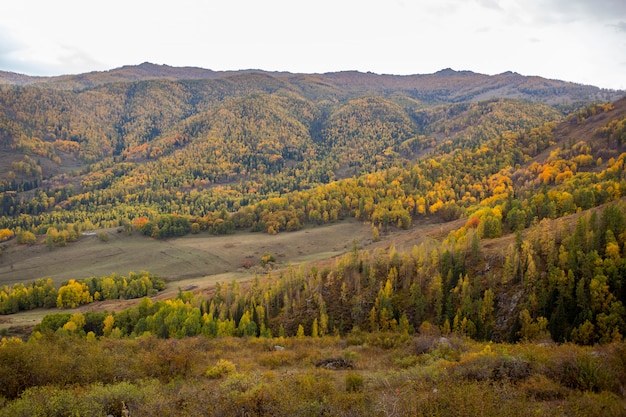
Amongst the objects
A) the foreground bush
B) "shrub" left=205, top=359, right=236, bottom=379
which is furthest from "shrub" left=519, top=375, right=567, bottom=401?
"shrub" left=205, top=359, right=236, bottom=379

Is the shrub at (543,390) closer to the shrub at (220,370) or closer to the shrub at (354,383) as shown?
the shrub at (354,383)

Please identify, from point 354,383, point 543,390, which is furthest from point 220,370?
point 543,390

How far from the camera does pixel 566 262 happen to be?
213 ft

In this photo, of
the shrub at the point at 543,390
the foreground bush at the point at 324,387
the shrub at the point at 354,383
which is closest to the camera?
the foreground bush at the point at 324,387

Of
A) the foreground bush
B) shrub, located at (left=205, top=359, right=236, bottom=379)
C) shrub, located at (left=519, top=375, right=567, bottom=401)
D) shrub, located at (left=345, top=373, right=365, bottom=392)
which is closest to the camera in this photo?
the foreground bush

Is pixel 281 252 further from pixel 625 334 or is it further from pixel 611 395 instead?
pixel 611 395

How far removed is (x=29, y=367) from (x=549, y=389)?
4181cm

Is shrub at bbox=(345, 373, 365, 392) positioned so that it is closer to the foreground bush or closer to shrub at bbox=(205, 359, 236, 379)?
the foreground bush

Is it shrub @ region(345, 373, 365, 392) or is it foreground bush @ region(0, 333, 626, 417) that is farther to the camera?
shrub @ region(345, 373, 365, 392)

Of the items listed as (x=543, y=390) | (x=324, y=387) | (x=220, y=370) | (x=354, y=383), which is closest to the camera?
(x=543, y=390)

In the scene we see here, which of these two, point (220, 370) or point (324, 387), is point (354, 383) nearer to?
point (324, 387)

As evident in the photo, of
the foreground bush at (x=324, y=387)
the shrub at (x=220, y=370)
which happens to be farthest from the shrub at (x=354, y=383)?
the shrub at (x=220, y=370)

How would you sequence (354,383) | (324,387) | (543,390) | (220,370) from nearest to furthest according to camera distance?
(543,390) → (324,387) → (354,383) → (220,370)

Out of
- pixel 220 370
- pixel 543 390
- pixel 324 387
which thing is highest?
pixel 543 390
